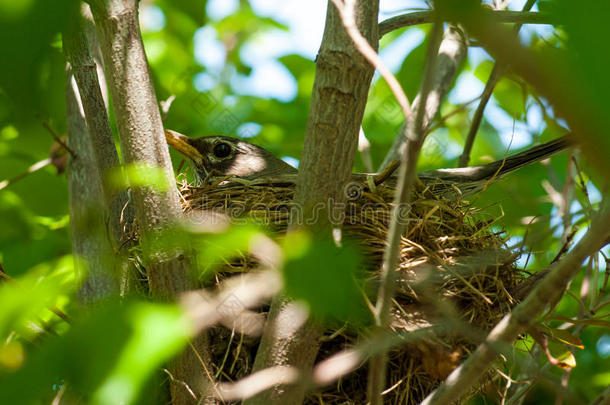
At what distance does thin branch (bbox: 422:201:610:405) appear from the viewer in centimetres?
143

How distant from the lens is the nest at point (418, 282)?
2412 mm

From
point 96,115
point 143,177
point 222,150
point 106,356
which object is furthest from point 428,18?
point 222,150

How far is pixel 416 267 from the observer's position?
2.58 metres

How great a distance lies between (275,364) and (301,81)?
9.38 feet

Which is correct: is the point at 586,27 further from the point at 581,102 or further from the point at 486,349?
the point at 486,349

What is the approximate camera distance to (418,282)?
2449mm

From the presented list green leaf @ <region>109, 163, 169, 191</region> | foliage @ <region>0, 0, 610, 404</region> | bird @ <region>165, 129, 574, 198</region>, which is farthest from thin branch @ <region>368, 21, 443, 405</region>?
bird @ <region>165, 129, 574, 198</region>

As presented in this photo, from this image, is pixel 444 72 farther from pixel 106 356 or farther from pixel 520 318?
pixel 106 356

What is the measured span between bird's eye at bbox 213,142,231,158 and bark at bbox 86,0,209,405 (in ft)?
6.34

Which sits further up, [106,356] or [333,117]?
[333,117]

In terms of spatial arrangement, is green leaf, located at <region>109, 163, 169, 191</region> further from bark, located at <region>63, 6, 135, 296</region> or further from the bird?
the bird

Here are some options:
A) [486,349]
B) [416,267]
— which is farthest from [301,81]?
[486,349]

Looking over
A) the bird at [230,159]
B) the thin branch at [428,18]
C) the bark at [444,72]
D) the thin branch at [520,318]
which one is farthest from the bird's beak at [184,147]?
the thin branch at [520,318]

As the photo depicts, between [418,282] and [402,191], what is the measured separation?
1.22 metres
